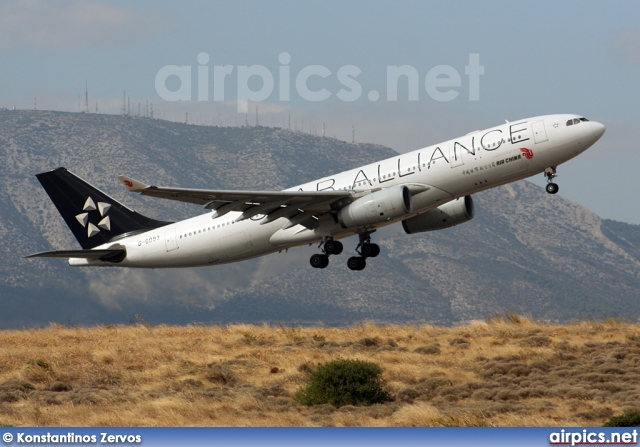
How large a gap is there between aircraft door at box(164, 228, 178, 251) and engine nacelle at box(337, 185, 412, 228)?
8641mm

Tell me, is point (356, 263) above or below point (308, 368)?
above

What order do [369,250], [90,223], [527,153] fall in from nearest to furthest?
[527,153]
[369,250]
[90,223]

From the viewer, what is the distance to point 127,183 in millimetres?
37969

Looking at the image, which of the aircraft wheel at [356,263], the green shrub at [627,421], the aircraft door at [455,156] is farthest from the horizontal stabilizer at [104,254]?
the green shrub at [627,421]

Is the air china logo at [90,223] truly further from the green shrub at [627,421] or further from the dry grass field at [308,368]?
the green shrub at [627,421]

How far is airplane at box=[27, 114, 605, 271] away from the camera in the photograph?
132 feet

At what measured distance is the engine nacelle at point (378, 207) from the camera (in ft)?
133

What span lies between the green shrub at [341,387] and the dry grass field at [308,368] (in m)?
0.61

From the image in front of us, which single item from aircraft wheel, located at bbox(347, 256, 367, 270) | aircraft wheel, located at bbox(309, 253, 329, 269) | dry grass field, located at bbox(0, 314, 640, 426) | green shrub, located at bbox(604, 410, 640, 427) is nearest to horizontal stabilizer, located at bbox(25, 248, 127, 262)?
dry grass field, located at bbox(0, 314, 640, 426)

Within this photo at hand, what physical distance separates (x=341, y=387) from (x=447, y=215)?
43.8ft

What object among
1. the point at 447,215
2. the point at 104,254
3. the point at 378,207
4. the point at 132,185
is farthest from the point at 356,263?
the point at 132,185

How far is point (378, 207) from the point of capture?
40906 millimetres

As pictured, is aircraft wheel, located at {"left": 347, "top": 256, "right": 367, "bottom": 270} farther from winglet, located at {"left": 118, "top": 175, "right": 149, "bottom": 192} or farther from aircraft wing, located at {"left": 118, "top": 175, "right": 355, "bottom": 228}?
winglet, located at {"left": 118, "top": 175, "right": 149, "bottom": 192}

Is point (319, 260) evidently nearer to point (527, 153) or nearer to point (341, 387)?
point (527, 153)
